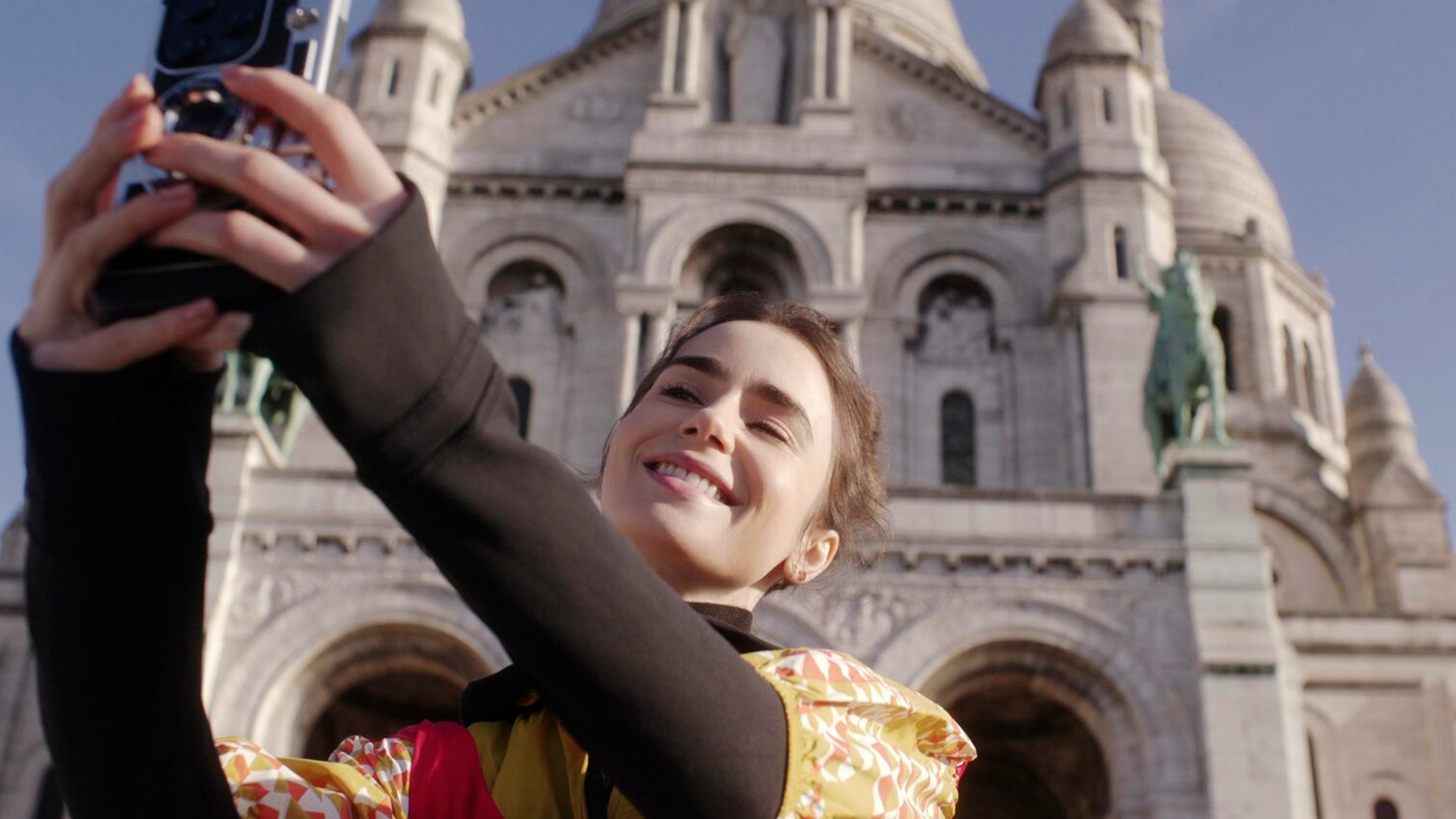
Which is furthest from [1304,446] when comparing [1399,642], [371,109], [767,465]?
[767,465]

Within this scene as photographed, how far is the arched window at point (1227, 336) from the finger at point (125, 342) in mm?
28394

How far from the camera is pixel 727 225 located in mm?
19984

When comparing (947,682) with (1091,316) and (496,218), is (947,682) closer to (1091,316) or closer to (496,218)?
(1091,316)

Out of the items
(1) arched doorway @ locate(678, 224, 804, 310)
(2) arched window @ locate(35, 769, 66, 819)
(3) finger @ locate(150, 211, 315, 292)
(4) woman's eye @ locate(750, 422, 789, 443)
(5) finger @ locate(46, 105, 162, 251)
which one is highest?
(1) arched doorway @ locate(678, 224, 804, 310)

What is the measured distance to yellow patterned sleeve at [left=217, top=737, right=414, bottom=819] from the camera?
175cm

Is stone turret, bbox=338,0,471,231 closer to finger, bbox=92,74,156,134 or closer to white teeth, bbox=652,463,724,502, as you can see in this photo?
white teeth, bbox=652,463,724,502

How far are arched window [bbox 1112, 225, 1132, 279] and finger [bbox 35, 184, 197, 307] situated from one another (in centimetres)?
1957

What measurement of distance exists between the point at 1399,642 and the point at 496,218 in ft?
44.5

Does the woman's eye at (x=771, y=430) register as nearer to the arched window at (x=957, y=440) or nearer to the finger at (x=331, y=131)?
the finger at (x=331, y=131)

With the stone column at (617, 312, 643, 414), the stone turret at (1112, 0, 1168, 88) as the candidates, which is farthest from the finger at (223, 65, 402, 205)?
the stone turret at (1112, 0, 1168, 88)

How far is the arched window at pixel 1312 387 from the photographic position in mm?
28828

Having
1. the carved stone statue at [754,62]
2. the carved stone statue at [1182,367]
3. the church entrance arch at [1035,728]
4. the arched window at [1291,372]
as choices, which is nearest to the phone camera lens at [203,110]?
the church entrance arch at [1035,728]

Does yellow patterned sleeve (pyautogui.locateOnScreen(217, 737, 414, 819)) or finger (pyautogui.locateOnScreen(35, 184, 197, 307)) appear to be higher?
finger (pyautogui.locateOnScreen(35, 184, 197, 307))

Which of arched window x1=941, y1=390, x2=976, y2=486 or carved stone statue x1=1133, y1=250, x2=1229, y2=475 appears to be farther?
arched window x1=941, y1=390, x2=976, y2=486
